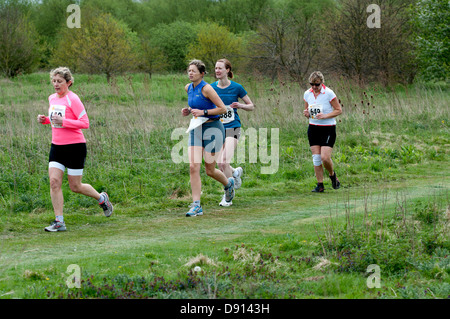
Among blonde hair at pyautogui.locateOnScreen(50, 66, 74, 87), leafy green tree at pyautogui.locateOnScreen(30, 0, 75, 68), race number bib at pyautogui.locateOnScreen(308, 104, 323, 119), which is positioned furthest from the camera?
leafy green tree at pyautogui.locateOnScreen(30, 0, 75, 68)

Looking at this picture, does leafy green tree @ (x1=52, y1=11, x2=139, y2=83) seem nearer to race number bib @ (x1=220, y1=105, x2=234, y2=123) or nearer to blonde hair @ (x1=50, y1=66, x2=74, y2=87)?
race number bib @ (x1=220, y1=105, x2=234, y2=123)

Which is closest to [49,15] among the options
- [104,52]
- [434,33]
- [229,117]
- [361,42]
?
[104,52]

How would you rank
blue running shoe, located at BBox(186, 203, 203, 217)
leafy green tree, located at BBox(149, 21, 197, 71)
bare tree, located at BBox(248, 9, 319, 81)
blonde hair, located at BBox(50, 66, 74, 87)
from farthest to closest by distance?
leafy green tree, located at BBox(149, 21, 197, 71)
bare tree, located at BBox(248, 9, 319, 81)
blue running shoe, located at BBox(186, 203, 203, 217)
blonde hair, located at BBox(50, 66, 74, 87)

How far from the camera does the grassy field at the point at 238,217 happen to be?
491 centimetres

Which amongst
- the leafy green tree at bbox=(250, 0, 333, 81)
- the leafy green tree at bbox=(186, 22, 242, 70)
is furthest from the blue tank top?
the leafy green tree at bbox=(186, 22, 242, 70)

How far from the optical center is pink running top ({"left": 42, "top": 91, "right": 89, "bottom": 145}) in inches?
289

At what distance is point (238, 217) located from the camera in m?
8.33

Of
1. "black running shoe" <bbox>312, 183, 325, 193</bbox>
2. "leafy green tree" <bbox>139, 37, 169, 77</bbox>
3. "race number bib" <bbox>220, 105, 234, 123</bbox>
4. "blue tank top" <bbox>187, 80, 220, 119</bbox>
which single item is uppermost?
"leafy green tree" <bbox>139, 37, 169, 77</bbox>

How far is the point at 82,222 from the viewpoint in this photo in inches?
320

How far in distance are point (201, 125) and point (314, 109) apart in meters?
2.68

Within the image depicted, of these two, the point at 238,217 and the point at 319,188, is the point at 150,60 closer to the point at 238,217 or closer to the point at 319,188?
the point at 319,188

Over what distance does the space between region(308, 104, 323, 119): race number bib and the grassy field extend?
145cm

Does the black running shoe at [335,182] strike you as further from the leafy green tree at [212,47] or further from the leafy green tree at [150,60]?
the leafy green tree at [150,60]
